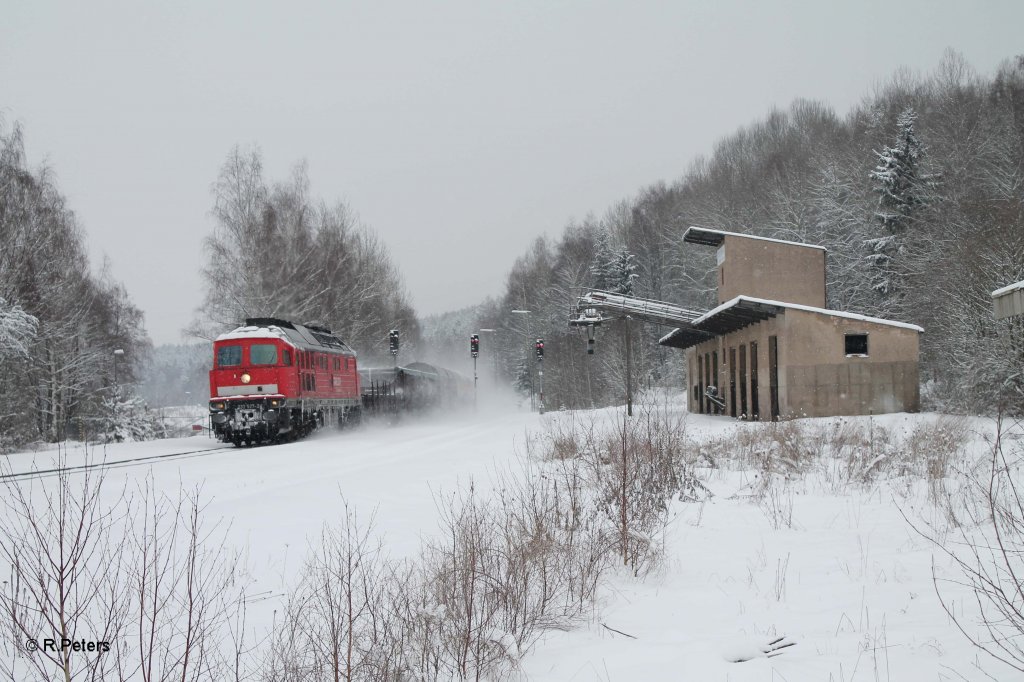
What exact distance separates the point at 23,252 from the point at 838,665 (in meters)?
29.0

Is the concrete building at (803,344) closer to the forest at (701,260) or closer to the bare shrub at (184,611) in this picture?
the forest at (701,260)

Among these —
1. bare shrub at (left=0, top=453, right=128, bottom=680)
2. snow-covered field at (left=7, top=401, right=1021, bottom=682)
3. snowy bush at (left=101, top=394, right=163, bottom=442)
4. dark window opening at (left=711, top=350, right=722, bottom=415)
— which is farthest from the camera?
snowy bush at (left=101, top=394, right=163, bottom=442)

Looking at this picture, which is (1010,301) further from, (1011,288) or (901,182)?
(901,182)

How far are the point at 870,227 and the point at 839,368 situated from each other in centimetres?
1678

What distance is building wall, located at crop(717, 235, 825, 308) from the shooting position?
26.1m

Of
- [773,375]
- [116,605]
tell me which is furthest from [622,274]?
[116,605]

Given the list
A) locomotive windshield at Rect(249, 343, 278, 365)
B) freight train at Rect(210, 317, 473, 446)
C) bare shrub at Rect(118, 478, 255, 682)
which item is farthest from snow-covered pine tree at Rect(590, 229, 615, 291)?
bare shrub at Rect(118, 478, 255, 682)

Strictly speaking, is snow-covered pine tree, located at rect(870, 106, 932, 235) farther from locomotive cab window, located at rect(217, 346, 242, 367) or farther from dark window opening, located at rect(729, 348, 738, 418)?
locomotive cab window, located at rect(217, 346, 242, 367)

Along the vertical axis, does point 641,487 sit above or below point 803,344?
below

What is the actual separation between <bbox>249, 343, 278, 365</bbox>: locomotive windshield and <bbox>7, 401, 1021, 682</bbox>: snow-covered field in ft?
29.3

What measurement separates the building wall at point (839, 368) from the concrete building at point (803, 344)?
Answer: 0.10 ft

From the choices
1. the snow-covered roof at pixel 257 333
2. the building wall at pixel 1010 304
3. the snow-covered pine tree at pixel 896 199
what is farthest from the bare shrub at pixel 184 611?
the snow-covered pine tree at pixel 896 199

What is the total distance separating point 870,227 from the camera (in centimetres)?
3497

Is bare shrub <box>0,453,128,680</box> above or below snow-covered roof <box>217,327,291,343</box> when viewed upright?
below
